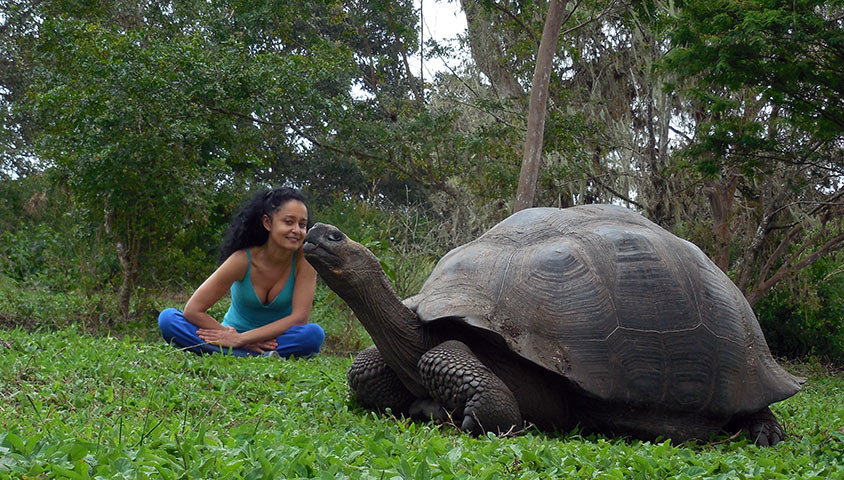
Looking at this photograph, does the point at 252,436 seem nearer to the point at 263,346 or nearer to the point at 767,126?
the point at 263,346

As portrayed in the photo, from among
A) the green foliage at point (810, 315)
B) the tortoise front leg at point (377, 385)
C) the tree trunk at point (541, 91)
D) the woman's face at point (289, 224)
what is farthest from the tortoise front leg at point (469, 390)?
the green foliage at point (810, 315)

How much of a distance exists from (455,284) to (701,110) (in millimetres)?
7872

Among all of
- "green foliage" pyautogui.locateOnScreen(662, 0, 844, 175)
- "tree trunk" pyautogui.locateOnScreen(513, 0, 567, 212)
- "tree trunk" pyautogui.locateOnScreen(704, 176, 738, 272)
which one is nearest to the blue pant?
"tree trunk" pyautogui.locateOnScreen(513, 0, 567, 212)

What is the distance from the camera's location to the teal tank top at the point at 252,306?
4871 millimetres

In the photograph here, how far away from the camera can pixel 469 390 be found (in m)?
2.95

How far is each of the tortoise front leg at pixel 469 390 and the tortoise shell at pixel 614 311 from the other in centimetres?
15

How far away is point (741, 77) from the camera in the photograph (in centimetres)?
702

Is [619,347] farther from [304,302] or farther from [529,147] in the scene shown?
[529,147]

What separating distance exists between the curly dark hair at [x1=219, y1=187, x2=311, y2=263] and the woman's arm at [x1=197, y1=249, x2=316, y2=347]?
0.95ft

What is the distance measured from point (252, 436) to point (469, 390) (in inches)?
37.2

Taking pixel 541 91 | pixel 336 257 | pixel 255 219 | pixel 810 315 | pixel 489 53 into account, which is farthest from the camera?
pixel 489 53

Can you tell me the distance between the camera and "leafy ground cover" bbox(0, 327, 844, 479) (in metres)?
1.86

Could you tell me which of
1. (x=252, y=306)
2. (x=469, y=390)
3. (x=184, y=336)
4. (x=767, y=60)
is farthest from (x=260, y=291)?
(x=767, y=60)

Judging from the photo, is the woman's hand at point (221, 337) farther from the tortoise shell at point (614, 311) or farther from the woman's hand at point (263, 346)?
the tortoise shell at point (614, 311)
